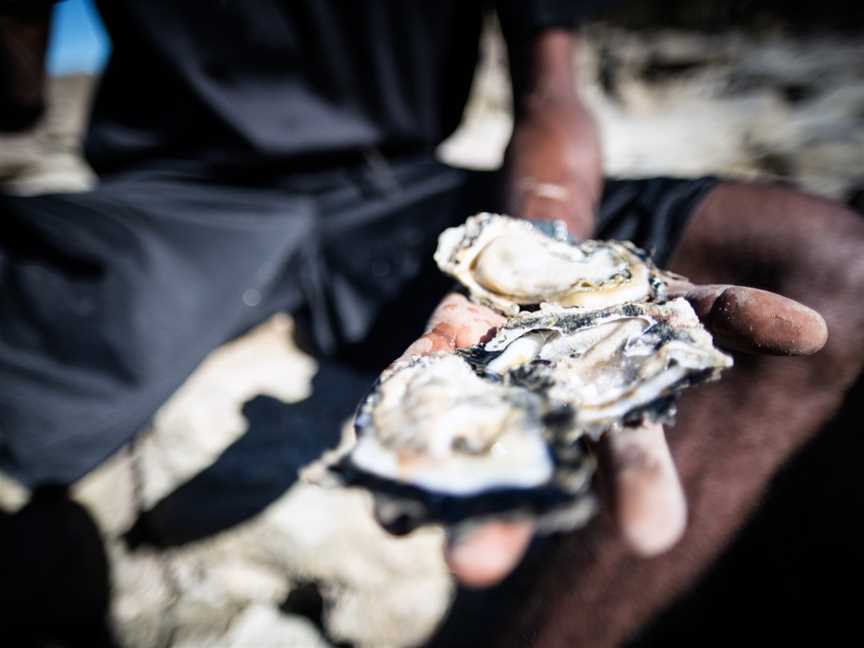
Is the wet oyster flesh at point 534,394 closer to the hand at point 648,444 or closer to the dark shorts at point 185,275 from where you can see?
the hand at point 648,444

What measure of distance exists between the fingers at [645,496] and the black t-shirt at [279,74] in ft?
5.53

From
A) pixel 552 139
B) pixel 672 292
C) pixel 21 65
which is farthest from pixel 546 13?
pixel 21 65

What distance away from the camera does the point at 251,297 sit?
172 cm

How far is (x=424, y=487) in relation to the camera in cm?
61

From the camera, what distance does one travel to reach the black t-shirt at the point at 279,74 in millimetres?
1736

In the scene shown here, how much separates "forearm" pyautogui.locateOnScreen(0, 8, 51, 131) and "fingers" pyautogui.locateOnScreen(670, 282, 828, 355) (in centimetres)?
292

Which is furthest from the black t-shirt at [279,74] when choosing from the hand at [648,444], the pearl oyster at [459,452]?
the pearl oyster at [459,452]

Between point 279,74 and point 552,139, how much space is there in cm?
115

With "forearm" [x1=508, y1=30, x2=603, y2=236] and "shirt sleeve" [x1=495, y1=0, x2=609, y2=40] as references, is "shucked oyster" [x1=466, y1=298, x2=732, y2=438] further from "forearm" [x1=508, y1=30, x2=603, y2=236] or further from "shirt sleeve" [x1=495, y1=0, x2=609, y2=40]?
"shirt sleeve" [x1=495, y1=0, x2=609, y2=40]

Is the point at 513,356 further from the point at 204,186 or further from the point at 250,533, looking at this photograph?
the point at 204,186

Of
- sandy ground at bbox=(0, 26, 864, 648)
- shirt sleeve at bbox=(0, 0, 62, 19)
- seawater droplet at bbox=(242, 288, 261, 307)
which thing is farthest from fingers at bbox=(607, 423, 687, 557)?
shirt sleeve at bbox=(0, 0, 62, 19)

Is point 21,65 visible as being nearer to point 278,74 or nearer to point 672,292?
point 278,74

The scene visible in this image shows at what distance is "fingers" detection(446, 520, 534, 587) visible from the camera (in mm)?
558

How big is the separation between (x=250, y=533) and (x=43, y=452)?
727 mm
